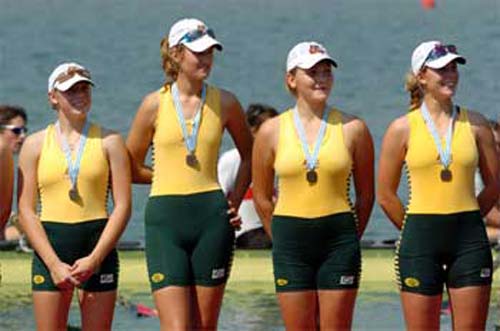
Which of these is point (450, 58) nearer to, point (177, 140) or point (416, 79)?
point (416, 79)

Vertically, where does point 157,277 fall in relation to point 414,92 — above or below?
below

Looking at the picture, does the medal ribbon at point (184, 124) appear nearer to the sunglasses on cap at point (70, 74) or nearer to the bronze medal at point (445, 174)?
the sunglasses on cap at point (70, 74)

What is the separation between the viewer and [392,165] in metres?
9.90

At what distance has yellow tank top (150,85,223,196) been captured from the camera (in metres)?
10.0

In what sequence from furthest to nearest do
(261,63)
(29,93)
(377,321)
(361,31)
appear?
(361,31), (261,63), (29,93), (377,321)

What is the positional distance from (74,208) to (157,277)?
548 mm

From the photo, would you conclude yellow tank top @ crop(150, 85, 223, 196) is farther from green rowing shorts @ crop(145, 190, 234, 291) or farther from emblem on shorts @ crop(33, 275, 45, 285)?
emblem on shorts @ crop(33, 275, 45, 285)

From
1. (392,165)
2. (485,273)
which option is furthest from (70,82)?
(485,273)

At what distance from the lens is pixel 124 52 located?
37.7 meters

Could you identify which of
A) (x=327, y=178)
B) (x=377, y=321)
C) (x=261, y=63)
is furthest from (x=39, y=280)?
(x=261, y=63)

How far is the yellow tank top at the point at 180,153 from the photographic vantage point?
10.0 m

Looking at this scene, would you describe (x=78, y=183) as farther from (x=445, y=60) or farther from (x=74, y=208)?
(x=445, y=60)

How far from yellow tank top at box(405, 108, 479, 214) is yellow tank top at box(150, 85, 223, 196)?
100 centimetres

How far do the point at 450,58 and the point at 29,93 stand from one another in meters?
22.2
